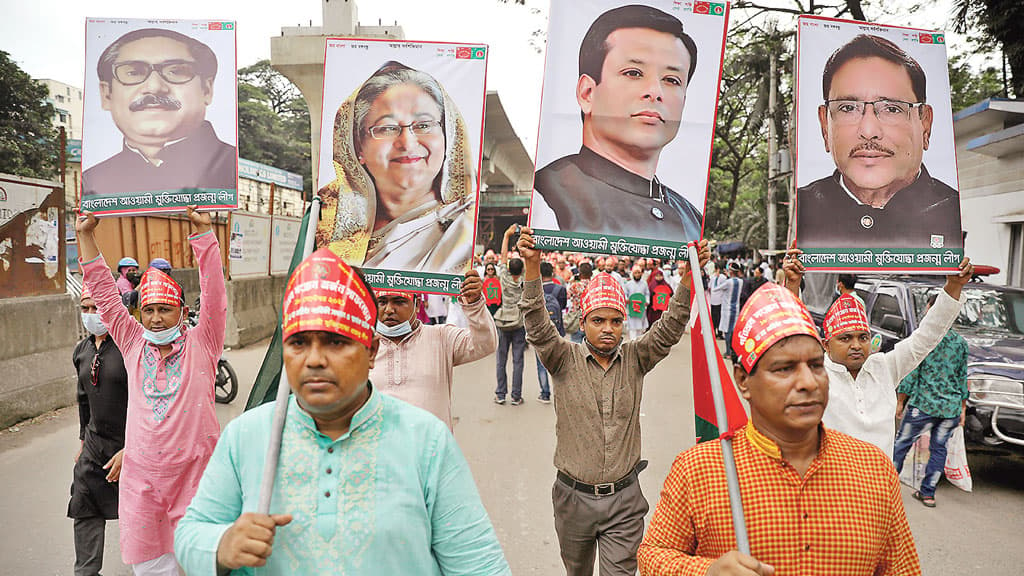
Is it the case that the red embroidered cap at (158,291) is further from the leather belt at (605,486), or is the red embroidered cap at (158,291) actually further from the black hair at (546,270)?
the black hair at (546,270)

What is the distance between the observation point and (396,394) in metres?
3.69

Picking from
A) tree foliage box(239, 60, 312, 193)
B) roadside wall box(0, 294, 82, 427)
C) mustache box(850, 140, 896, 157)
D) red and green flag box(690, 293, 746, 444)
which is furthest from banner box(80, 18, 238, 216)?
tree foliage box(239, 60, 312, 193)

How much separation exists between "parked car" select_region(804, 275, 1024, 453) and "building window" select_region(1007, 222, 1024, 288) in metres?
6.96

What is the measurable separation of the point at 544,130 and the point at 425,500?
2.06 m

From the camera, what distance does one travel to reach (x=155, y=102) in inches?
150

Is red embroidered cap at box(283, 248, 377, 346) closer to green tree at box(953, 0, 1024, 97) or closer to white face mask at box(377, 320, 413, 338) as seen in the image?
white face mask at box(377, 320, 413, 338)

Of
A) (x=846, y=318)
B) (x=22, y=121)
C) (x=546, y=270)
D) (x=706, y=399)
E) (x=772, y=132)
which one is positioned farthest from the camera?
(x=772, y=132)

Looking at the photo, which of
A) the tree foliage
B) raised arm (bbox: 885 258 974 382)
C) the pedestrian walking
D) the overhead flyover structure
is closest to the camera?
raised arm (bbox: 885 258 974 382)

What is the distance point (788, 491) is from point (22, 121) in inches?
1069

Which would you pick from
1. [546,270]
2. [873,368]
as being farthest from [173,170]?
[546,270]

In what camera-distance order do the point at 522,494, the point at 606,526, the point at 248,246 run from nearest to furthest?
the point at 606,526 < the point at 522,494 < the point at 248,246

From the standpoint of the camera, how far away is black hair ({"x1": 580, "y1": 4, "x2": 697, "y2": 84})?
10.9ft

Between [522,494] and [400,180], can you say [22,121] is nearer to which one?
[522,494]

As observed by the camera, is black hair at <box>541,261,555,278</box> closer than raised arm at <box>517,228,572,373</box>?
No
